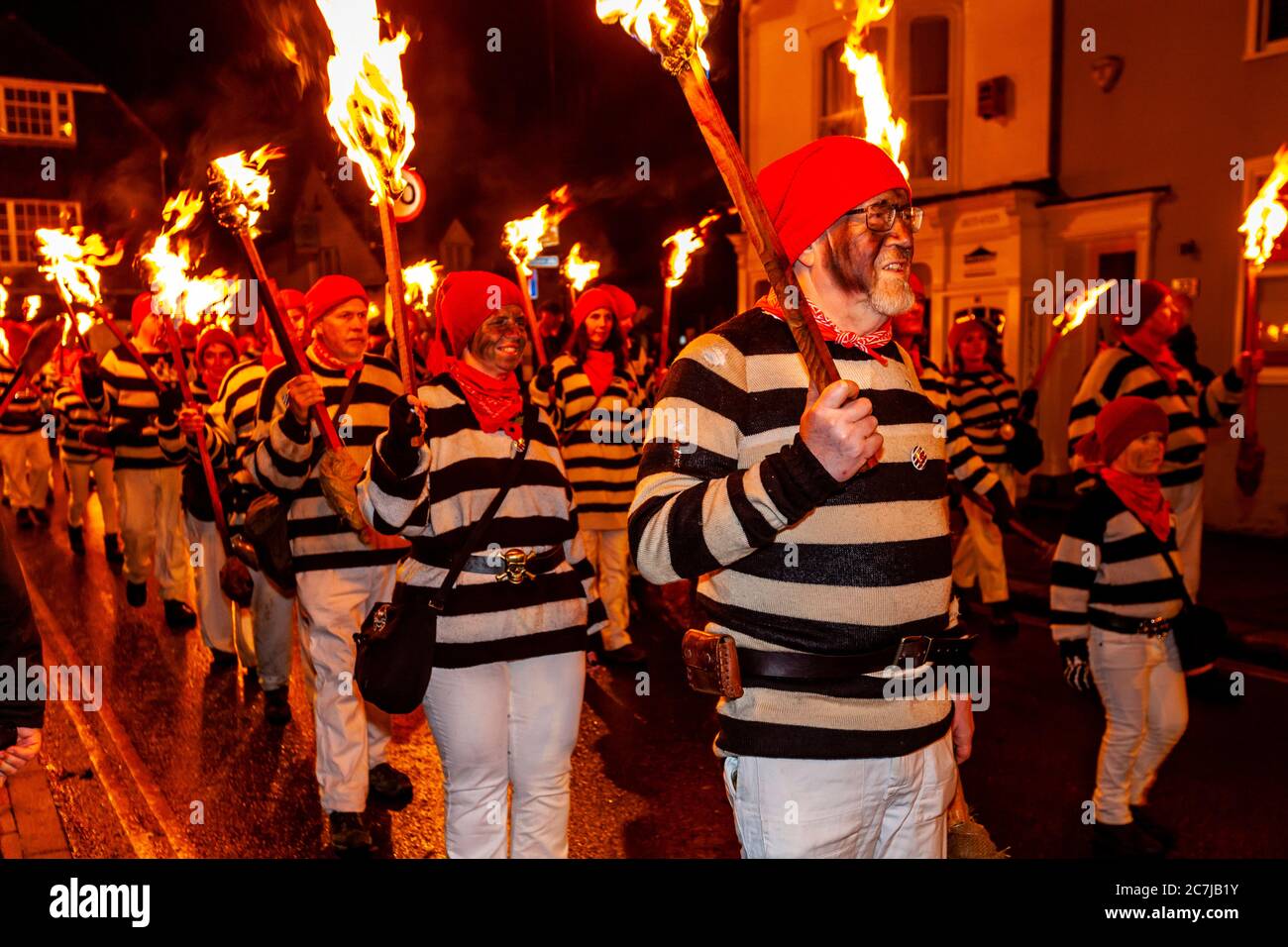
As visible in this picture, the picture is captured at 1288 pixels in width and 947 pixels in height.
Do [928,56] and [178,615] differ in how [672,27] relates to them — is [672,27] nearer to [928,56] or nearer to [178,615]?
[178,615]

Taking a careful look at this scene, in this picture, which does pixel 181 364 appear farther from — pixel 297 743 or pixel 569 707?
pixel 569 707

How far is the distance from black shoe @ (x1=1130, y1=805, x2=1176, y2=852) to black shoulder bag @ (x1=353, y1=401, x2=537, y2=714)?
10.4 feet

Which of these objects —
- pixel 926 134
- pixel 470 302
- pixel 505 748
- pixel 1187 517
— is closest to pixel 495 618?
pixel 505 748

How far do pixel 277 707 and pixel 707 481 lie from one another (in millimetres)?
5038

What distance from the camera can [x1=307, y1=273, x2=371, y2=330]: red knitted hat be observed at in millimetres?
5203

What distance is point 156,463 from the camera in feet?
30.5

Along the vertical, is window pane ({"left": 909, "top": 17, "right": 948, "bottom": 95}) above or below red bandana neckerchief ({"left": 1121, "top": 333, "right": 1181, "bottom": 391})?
above

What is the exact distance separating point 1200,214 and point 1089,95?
2427 millimetres

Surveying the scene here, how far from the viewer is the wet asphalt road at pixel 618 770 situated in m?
4.98

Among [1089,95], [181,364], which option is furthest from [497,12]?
[181,364]

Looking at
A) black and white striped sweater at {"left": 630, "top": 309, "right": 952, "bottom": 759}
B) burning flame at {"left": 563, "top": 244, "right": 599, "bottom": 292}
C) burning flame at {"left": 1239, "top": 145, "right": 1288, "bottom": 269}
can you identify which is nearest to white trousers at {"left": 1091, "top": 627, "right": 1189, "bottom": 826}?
black and white striped sweater at {"left": 630, "top": 309, "right": 952, "bottom": 759}

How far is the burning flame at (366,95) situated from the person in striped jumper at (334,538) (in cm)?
139

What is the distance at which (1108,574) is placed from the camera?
189 inches

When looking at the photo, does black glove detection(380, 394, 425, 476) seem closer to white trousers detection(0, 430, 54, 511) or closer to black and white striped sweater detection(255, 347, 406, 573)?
black and white striped sweater detection(255, 347, 406, 573)
